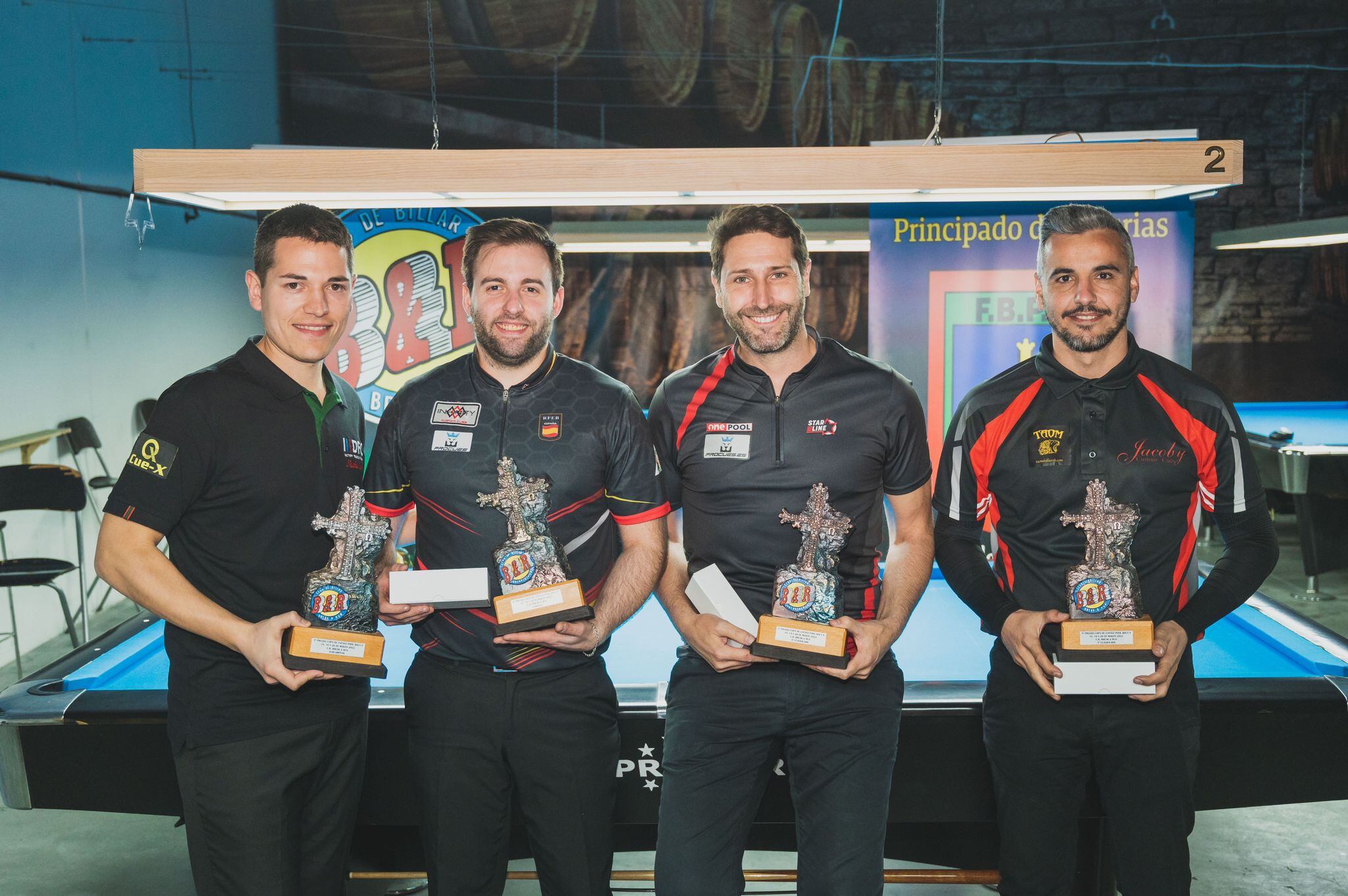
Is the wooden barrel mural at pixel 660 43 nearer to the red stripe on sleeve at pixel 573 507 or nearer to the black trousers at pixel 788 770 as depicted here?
the red stripe on sleeve at pixel 573 507

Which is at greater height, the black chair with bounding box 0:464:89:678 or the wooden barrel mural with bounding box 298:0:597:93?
the wooden barrel mural with bounding box 298:0:597:93

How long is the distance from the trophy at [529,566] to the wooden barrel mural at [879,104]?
7290 millimetres

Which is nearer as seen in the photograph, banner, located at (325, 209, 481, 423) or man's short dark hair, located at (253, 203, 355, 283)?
man's short dark hair, located at (253, 203, 355, 283)

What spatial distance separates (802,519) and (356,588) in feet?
2.85

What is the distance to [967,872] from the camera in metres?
2.67

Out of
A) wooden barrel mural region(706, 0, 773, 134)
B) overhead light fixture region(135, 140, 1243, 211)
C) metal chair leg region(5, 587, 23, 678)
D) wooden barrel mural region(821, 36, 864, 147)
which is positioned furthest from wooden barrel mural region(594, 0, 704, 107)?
overhead light fixture region(135, 140, 1243, 211)

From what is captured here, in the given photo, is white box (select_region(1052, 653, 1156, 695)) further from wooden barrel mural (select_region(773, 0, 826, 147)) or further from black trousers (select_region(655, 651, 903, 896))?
wooden barrel mural (select_region(773, 0, 826, 147))

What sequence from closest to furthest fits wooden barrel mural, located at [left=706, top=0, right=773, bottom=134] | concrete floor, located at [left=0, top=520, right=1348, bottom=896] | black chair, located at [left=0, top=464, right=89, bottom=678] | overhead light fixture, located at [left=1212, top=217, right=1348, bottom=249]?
concrete floor, located at [left=0, top=520, right=1348, bottom=896] → black chair, located at [left=0, top=464, right=89, bottom=678] → overhead light fixture, located at [left=1212, top=217, right=1348, bottom=249] → wooden barrel mural, located at [left=706, top=0, right=773, bottom=134]

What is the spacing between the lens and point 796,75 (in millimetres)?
8445

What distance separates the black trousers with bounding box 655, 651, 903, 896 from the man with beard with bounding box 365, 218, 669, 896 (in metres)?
0.15

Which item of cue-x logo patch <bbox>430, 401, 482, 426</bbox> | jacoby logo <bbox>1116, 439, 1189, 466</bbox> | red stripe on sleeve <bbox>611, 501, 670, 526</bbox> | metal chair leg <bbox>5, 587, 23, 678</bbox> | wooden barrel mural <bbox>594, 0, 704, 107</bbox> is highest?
wooden barrel mural <bbox>594, 0, 704, 107</bbox>

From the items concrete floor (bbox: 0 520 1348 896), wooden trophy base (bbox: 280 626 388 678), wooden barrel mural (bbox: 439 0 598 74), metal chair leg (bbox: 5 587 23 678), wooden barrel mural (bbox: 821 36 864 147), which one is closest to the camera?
wooden trophy base (bbox: 280 626 388 678)

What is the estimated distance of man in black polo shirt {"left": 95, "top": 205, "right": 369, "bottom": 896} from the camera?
6.15ft

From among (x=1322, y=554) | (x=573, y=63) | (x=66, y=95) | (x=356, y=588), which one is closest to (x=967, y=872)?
(x=356, y=588)
